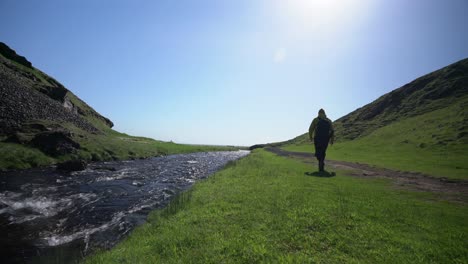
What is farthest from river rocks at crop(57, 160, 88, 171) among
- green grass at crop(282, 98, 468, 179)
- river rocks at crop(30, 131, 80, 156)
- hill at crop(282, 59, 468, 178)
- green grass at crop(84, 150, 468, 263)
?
green grass at crop(282, 98, 468, 179)

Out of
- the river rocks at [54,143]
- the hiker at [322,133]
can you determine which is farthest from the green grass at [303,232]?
the river rocks at [54,143]

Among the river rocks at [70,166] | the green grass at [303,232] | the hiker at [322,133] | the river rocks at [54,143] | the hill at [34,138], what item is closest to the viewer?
the green grass at [303,232]

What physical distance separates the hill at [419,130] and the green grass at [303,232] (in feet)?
62.6

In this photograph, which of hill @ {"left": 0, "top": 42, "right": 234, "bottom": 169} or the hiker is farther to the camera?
hill @ {"left": 0, "top": 42, "right": 234, "bottom": 169}

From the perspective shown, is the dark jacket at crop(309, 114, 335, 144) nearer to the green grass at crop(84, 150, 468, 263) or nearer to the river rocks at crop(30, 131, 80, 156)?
the green grass at crop(84, 150, 468, 263)

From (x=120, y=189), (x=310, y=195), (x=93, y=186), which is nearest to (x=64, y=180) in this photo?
(x=93, y=186)

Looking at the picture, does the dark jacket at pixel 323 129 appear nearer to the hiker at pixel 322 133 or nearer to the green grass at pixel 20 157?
the hiker at pixel 322 133

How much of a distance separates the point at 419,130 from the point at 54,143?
9818cm

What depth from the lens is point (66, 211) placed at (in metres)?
16.3

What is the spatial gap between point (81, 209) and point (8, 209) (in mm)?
4641

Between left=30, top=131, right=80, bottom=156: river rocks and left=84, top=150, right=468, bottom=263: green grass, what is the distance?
34.8m

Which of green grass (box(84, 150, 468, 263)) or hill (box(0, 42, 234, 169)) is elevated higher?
hill (box(0, 42, 234, 169))

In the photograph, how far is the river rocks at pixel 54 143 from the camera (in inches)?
1467

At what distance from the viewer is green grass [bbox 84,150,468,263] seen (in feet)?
25.6
